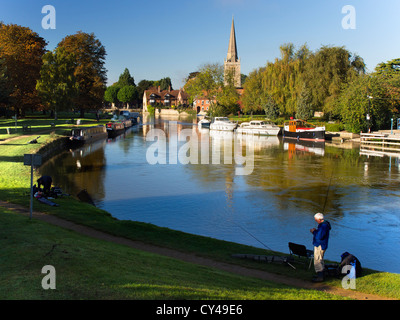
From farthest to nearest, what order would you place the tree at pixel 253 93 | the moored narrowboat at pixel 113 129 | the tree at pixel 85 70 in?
the tree at pixel 253 93
the tree at pixel 85 70
the moored narrowboat at pixel 113 129

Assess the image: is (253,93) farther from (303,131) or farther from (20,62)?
(20,62)

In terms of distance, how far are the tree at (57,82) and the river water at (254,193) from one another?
22696 mm

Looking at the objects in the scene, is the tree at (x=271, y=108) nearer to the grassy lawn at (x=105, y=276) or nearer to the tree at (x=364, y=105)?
the tree at (x=364, y=105)

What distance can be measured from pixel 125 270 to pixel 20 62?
71.2 metres

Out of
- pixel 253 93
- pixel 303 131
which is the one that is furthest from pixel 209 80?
pixel 303 131

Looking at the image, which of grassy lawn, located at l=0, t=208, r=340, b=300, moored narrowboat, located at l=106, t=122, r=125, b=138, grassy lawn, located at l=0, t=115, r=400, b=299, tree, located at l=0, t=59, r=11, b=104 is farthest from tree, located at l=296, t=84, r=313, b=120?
grassy lawn, located at l=0, t=208, r=340, b=300

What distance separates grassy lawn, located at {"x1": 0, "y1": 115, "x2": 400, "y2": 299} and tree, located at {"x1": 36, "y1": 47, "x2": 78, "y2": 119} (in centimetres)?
5403

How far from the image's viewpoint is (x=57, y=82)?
6656 centimetres

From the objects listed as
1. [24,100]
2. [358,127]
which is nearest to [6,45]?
[24,100]

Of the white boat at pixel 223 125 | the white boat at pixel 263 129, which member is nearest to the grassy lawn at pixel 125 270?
the white boat at pixel 263 129

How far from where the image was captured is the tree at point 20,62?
6950 cm

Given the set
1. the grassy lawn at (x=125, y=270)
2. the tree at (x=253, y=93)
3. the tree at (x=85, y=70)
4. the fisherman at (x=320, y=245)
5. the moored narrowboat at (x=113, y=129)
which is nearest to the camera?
the grassy lawn at (x=125, y=270)

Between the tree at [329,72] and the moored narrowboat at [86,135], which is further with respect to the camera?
the tree at [329,72]
